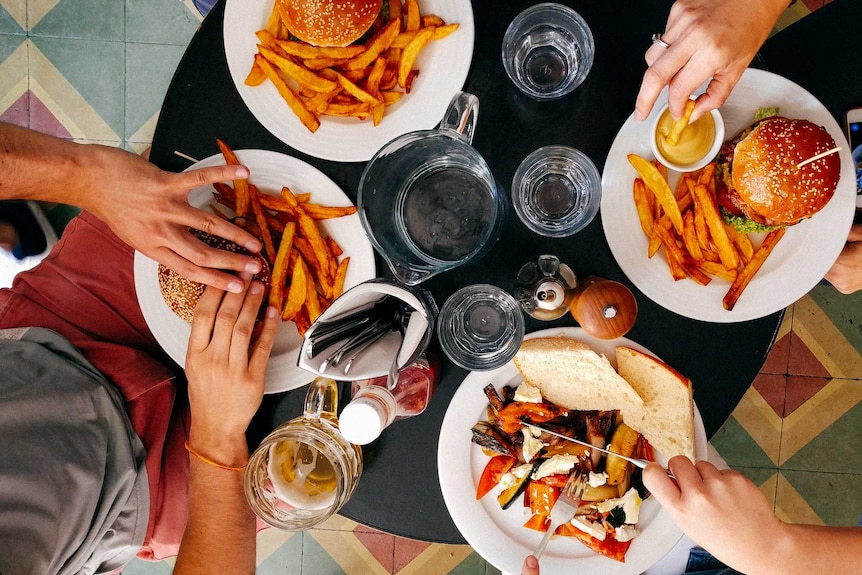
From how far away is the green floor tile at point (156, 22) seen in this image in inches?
103

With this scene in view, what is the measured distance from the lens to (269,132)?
5.09ft

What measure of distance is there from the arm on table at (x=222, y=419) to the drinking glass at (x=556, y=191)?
2.18ft

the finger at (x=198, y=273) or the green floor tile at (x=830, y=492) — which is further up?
the finger at (x=198, y=273)

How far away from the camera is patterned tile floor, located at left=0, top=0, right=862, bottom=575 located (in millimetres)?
2545

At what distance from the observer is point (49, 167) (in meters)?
1.50

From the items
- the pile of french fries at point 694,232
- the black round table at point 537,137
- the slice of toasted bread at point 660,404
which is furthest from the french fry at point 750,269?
the slice of toasted bread at point 660,404

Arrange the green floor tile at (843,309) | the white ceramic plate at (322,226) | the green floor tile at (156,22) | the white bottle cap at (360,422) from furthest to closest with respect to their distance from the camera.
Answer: the green floor tile at (156,22) < the green floor tile at (843,309) < the white ceramic plate at (322,226) < the white bottle cap at (360,422)

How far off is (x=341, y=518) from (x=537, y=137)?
186cm

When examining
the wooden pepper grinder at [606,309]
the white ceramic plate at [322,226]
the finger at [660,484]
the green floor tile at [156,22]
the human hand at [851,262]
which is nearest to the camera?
the finger at [660,484]

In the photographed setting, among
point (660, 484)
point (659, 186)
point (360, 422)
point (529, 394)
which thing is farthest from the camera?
point (529, 394)

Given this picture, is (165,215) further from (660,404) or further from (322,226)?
(660,404)

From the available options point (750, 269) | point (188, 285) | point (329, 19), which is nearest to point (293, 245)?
point (188, 285)

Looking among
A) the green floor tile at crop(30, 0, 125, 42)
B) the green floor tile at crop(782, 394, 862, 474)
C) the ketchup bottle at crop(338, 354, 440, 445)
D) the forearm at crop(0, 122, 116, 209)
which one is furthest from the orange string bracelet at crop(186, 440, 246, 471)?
the green floor tile at crop(782, 394, 862, 474)

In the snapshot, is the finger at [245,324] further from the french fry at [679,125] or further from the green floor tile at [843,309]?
the green floor tile at [843,309]
